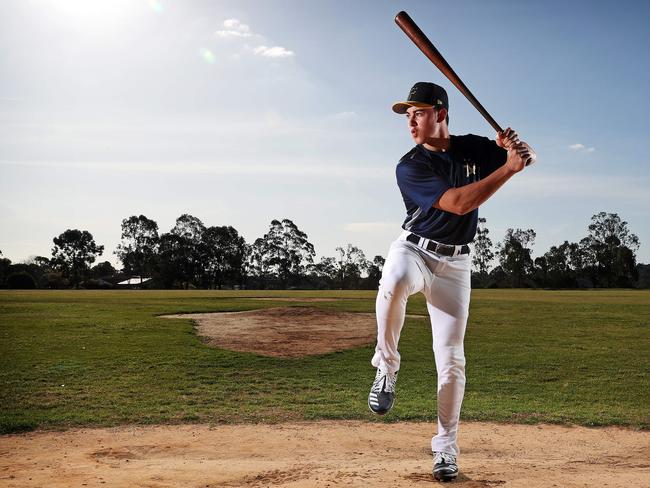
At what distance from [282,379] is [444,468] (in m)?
7.07

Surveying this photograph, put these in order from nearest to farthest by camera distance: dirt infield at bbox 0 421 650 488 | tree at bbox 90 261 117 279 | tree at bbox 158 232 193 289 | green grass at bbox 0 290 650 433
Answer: dirt infield at bbox 0 421 650 488 → green grass at bbox 0 290 650 433 → tree at bbox 158 232 193 289 → tree at bbox 90 261 117 279

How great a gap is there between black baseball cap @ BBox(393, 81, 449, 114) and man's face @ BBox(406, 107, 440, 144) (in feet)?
0.23

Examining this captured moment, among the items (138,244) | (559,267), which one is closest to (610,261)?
(559,267)

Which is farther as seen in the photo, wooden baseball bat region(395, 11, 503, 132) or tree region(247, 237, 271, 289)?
tree region(247, 237, 271, 289)

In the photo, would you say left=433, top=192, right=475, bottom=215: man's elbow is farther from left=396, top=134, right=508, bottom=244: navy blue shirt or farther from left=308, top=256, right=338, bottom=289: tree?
left=308, top=256, right=338, bottom=289: tree

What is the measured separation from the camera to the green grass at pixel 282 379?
916 centimetres

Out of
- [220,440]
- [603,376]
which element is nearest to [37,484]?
[220,440]

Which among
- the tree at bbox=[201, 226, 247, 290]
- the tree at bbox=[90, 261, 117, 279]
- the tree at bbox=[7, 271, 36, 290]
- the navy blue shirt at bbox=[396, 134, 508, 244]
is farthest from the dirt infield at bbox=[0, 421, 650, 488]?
the tree at bbox=[90, 261, 117, 279]

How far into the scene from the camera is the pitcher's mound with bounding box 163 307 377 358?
1616 cm

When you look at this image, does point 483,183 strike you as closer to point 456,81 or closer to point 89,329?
point 456,81

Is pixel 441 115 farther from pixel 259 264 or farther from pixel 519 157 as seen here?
pixel 259 264

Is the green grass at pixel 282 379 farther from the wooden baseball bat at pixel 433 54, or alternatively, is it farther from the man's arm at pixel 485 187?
the wooden baseball bat at pixel 433 54

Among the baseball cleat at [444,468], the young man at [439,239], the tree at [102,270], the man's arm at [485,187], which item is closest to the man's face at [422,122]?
the young man at [439,239]

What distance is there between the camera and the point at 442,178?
490 cm
